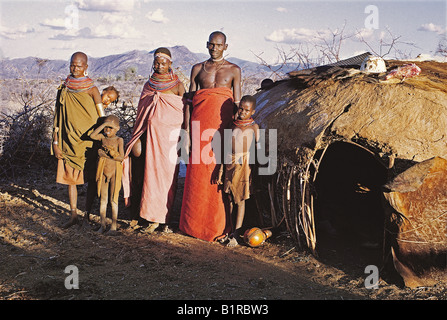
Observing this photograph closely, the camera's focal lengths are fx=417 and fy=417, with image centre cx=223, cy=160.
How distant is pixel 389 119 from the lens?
3.72 meters

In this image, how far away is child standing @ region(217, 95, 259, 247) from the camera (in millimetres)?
4012

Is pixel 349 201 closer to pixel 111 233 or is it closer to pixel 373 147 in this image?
pixel 373 147

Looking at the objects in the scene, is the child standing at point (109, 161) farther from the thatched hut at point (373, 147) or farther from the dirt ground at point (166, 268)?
the thatched hut at point (373, 147)

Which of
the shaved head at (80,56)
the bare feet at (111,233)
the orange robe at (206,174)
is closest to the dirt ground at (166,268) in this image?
the bare feet at (111,233)

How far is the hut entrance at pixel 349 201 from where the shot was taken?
14.6 ft

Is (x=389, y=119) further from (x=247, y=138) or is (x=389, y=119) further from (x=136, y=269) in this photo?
(x=136, y=269)

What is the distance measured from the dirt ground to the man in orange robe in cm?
25

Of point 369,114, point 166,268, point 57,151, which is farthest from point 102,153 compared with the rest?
point 369,114

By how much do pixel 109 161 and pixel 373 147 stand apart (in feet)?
8.55

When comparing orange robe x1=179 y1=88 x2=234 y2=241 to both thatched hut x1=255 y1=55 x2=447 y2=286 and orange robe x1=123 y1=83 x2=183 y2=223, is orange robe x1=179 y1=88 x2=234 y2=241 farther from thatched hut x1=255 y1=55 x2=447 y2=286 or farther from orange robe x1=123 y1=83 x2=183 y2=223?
thatched hut x1=255 y1=55 x2=447 y2=286

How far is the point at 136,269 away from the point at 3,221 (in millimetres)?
2053

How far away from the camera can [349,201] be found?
5250 mm

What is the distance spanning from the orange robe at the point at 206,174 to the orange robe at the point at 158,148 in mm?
202
